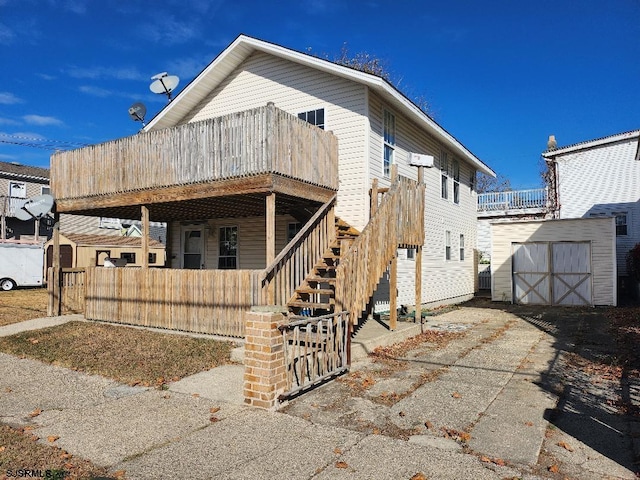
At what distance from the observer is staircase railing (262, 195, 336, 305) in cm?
850

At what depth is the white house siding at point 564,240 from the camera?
1656 cm

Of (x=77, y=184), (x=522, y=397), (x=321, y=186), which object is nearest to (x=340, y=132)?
(x=321, y=186)

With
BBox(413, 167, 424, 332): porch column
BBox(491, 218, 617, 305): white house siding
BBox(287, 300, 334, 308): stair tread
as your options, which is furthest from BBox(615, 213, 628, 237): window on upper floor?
BBox(287, 300, 334, 308): stair tread

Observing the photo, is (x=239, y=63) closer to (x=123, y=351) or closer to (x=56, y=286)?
(x=56, y=286)

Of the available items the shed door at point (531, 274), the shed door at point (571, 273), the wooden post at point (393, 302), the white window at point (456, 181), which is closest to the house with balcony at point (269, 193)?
the wooden post at point (393, 302)

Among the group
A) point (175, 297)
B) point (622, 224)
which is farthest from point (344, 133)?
point (622, 224)

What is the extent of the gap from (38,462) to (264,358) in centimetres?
226

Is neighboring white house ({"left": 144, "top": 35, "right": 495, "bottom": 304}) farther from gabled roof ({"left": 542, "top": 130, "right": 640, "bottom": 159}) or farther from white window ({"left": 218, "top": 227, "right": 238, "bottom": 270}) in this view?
gabled roof ({"left": 542, "top": 130, "right": 640, "bottom": 159})

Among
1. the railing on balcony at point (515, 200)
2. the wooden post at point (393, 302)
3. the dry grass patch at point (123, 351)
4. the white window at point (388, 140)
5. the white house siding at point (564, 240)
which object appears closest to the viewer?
the dry grass patch at point (123, 351)

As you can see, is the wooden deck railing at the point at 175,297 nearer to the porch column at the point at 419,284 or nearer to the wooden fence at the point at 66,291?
the wooden fence at the point at 66,291

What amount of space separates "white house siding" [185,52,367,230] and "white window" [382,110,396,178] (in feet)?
4.15

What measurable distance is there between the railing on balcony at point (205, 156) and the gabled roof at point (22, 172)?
826 inches

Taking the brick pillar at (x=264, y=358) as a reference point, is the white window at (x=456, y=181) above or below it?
above

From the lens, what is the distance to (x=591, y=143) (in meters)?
23.7
